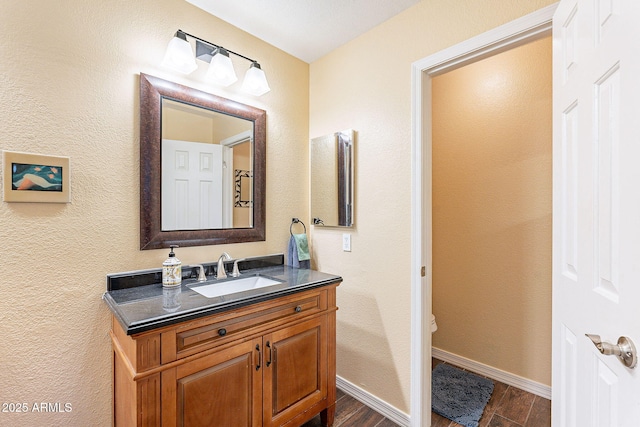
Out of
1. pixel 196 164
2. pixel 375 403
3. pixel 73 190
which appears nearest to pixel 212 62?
pixel 196 164

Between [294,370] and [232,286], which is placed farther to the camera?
[232,286]

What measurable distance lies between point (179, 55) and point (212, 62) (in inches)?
7.6

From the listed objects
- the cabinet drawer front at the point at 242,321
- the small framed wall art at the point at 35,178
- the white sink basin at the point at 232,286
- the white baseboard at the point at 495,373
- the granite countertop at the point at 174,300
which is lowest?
the white baseboard at the point at 495,373

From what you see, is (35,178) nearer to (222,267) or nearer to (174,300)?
(174,300)

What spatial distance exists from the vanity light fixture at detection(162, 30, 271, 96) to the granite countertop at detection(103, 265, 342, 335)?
114 centimetres

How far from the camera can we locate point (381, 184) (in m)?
1.83

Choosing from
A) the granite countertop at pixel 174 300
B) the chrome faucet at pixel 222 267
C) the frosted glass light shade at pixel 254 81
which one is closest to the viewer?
the granite countertop at pixel 174 300

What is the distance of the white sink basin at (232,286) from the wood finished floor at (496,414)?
2.81 feet

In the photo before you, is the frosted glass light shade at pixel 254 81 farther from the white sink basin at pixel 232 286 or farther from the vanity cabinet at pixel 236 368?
the vanity cabinet at pixel 236 368

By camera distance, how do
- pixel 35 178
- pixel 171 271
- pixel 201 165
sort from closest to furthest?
pixel 35 178
pixel 171 271
pixel 201 165

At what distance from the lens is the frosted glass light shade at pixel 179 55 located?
1480 mm
